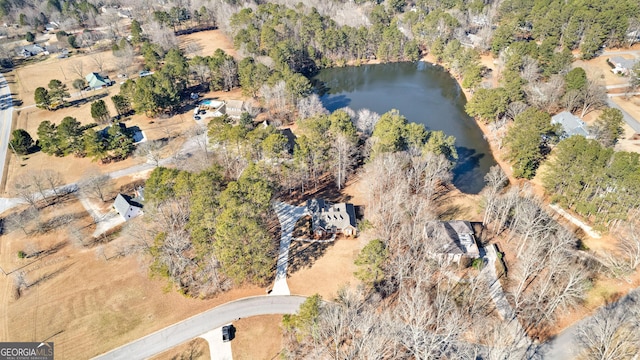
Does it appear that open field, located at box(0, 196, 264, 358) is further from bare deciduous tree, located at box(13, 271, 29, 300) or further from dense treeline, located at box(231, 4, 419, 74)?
dense treeline, located at box(231, 4, 419, 74)

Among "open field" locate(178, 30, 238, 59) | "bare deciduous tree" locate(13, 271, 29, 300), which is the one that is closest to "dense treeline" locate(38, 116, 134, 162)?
"bare deciduous tree" locate(13, 271, 29, 300)

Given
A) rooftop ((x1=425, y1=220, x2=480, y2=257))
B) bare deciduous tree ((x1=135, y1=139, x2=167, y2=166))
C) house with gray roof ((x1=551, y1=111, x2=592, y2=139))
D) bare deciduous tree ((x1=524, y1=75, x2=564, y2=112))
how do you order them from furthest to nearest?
bare deciduous tree ((x1=524, y1=75, x2=564, y2=112)) < bare deciduous tree ((x1=135, y1=139, x2=167, y2=166)) < house with gray roof ((x1=551, y1=111, x2=592, y2=139)) < rooftop ((x1=425, y1=220, x2=480, y2=257))

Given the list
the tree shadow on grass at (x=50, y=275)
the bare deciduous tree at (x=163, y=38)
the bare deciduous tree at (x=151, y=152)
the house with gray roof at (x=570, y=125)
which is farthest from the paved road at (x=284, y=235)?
the bare deciduous tree at (x=163, y=38)

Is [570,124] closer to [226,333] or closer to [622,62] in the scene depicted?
[622,62]

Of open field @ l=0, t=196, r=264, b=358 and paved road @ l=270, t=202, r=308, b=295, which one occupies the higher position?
paved road @ l=270, t=202, r=308, b=295

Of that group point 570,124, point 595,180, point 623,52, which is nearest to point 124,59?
point 570,124

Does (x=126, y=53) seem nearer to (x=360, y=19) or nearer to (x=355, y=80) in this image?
(x=355, y=80)
